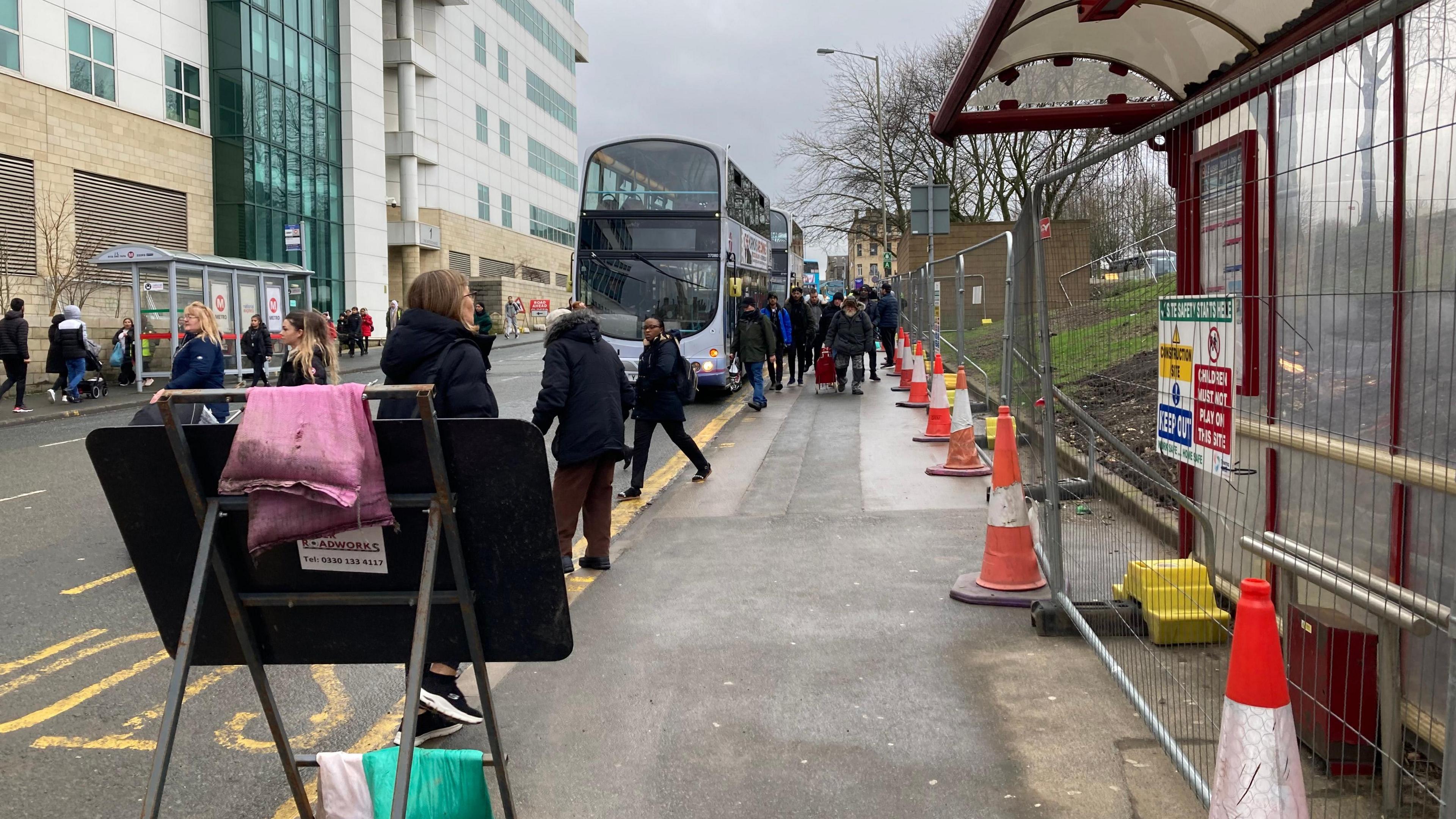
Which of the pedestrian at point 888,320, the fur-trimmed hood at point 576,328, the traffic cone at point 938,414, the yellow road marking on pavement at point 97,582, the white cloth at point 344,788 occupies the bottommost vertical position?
the yellow road marking on pavement at point 97,582

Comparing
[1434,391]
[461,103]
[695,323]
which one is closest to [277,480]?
[1434,391]

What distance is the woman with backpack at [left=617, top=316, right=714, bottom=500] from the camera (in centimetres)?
935

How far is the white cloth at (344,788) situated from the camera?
321cm

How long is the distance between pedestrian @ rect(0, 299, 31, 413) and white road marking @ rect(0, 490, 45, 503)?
913 cm

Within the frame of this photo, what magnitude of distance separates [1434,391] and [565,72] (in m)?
75.0

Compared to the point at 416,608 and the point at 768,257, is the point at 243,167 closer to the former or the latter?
the point at 768,257

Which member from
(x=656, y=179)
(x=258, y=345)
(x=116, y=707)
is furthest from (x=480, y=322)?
(x=116, y=707)

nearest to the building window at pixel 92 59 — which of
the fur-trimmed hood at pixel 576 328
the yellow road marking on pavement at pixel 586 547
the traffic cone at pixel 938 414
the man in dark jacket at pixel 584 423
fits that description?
the yellow road marking on pavement at pixel 586 547

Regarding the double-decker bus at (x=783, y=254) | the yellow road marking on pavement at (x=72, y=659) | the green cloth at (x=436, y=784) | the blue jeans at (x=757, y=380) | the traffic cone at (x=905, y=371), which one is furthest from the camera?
the double-decker bus at (x=783, y=254)

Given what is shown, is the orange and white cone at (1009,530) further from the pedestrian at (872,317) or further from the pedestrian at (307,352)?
the pedestrian at (872,317)

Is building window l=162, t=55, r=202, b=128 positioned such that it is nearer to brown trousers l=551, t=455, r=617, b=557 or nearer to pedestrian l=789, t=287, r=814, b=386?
pedestrian l=789, t=287, r=814, b=386

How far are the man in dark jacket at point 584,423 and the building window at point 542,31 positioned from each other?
189 ft

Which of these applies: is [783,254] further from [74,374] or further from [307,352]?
[307,352]

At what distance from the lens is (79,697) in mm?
4855
